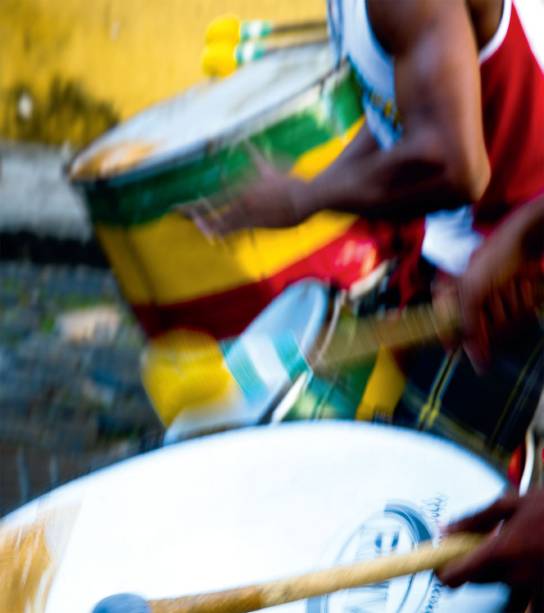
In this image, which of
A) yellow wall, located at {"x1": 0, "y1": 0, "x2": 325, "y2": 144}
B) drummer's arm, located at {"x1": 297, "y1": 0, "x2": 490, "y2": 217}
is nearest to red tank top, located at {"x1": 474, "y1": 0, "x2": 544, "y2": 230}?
drummer's arm, located at {"x1": 297, "y1": 0, "x2": 490, "y2": 217}

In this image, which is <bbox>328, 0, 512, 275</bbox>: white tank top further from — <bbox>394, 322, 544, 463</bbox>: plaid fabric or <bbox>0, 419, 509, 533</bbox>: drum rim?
<bbox>0, 419, 509, 533</bbox>: drum rim

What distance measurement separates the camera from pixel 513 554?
3.41ft

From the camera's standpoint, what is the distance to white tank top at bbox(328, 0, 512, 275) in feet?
4.91

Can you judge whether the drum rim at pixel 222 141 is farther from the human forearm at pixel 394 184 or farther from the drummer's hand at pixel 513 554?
the drummer's hand at pixel 513 554

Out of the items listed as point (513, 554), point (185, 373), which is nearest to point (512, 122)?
point (185, 373)

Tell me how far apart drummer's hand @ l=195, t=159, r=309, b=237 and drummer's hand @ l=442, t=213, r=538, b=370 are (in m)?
0.26

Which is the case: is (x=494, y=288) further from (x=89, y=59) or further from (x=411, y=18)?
(x=89, y=59)

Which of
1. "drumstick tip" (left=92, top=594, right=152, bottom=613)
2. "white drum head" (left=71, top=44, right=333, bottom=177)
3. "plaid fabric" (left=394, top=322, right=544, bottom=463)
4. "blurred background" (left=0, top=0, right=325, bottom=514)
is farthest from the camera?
"blurred background" (left=0, top=0, right=325, bottom=514)

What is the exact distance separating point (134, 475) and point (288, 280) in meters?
0.53

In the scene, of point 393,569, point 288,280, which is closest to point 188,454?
point 393,569

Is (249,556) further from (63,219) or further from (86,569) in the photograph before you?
(63,219)

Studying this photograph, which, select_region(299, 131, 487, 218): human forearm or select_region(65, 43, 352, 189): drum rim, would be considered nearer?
select_region(299, 131, 487, 218): human forearm

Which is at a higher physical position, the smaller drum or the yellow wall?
the yellow wall

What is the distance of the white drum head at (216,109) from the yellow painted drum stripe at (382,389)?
0.43 m
